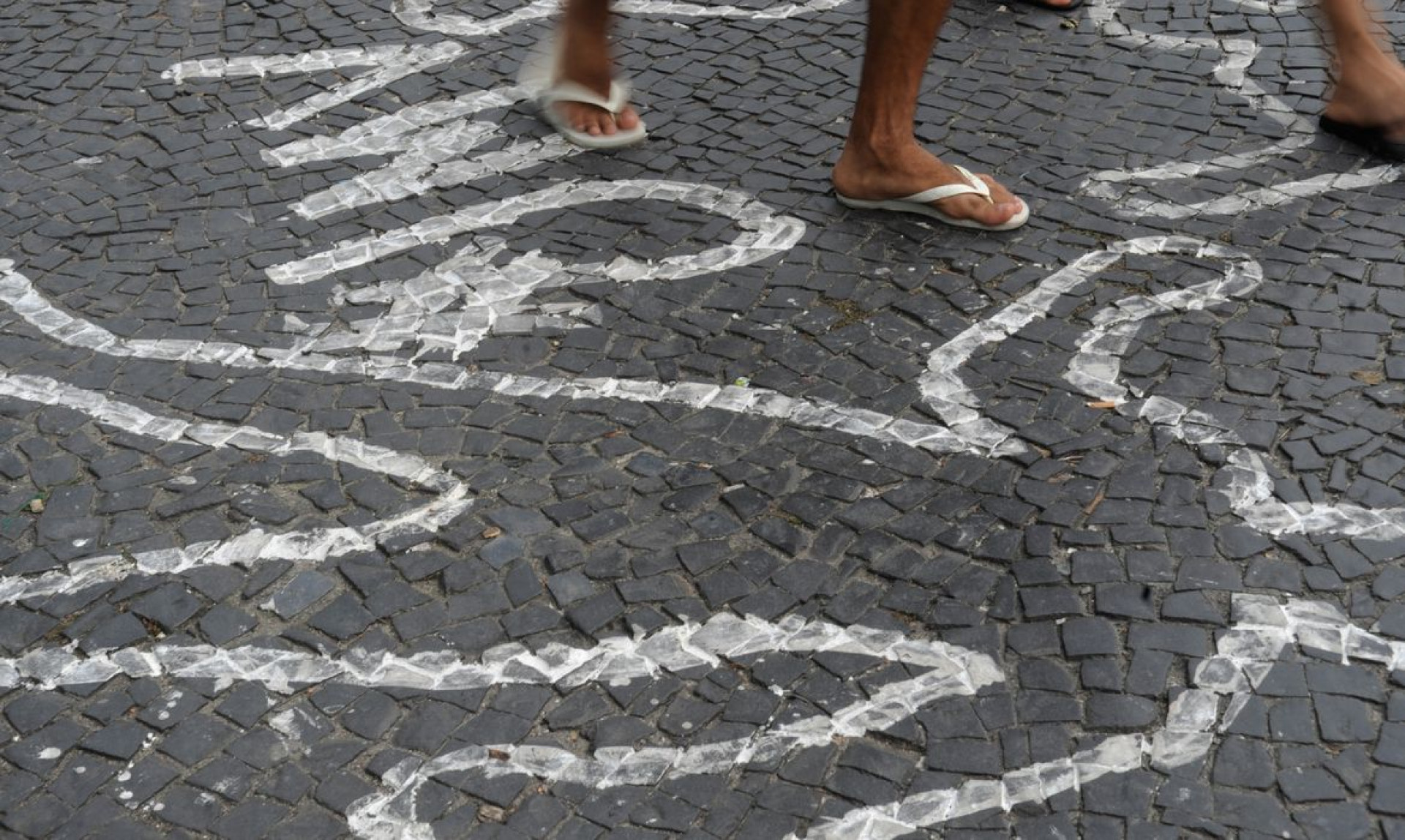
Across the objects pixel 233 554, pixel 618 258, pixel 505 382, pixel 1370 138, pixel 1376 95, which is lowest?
pixel 233 554

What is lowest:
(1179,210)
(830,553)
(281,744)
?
(281,744)

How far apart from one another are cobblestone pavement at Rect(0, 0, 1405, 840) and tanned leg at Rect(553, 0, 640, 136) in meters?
0.13

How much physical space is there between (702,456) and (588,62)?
1711 mm

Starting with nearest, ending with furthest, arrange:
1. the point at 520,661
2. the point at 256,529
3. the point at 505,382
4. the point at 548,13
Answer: the point at 520,661 → the point at 256,529 → the point at 505,382 → the point at 548,13

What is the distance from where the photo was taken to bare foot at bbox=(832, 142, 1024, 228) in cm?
416

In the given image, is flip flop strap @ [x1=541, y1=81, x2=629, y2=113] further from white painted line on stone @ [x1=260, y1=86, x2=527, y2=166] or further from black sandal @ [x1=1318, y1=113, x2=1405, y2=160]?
black sandal @ [x1=1318, y1=113, x2=1405, y2=160]

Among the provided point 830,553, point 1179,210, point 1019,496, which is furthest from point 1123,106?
point 830,553

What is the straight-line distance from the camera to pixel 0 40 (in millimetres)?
5527

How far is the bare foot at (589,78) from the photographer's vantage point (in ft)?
15.1

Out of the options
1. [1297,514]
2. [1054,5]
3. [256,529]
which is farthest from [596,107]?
[1297,514]

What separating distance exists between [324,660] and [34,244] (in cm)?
206

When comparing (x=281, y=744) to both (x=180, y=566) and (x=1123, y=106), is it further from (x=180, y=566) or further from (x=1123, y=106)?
(x=1123, y=106)

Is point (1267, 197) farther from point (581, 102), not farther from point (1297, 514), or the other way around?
point (581, 102)

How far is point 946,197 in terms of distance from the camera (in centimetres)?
417
